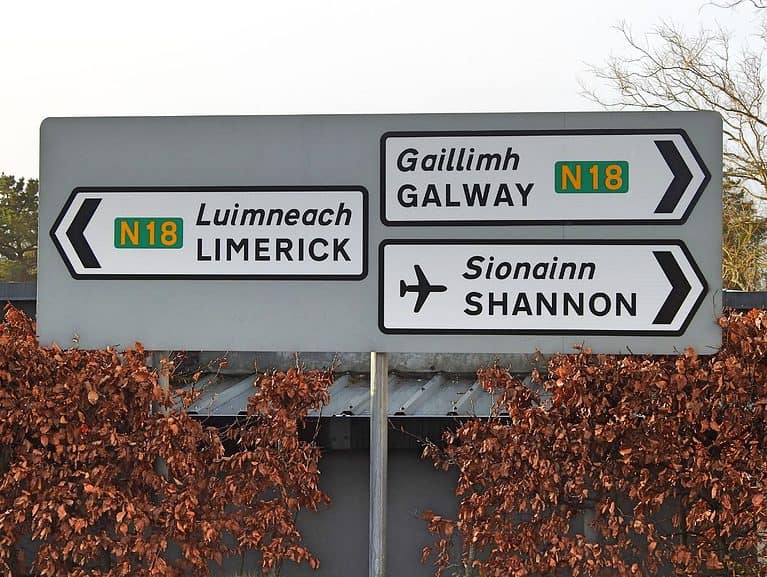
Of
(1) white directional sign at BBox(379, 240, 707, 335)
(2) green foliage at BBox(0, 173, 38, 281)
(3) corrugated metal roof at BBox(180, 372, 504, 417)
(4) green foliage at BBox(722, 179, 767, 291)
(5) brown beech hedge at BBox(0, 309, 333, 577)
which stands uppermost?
(2) green foliage at BBox(0, 173, 38, 281)

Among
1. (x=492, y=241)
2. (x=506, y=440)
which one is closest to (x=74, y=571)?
(x=506, y=440)

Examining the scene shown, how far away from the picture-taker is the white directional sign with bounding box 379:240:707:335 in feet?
17.5

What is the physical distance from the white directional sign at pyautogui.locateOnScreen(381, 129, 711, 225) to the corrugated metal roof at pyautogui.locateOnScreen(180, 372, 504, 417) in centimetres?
162

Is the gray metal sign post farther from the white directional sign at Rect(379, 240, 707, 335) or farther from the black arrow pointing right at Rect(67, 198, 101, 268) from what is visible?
the black arrow pointing right at Rect(67, 198, 101, 268)

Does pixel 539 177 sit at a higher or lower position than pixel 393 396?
higher

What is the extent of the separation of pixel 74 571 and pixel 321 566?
5.50 ft

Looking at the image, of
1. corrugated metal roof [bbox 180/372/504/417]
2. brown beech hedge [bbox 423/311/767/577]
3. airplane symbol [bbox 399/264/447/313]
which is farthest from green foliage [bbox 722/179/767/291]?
airplane symbol [bbox 399/264/447/313]

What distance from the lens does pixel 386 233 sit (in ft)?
18.0

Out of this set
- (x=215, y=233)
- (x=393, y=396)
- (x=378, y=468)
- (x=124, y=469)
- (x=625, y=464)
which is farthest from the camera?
(x=393, y=396)

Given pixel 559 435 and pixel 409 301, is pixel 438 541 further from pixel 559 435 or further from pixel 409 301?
pixel 409 301

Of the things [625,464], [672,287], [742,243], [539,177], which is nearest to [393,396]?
[625,464]

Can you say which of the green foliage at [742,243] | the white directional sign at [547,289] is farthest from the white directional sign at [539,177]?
the green foliage at [742,243]

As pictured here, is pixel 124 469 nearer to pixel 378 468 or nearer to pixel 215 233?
pixel 215 233

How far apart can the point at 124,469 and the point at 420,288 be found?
2.31 meters
